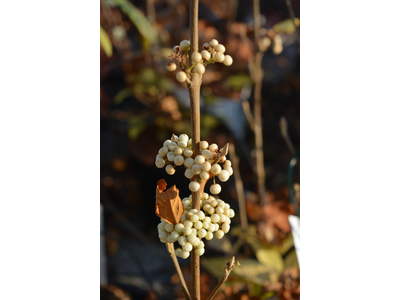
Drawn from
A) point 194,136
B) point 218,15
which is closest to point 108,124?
point 218,15

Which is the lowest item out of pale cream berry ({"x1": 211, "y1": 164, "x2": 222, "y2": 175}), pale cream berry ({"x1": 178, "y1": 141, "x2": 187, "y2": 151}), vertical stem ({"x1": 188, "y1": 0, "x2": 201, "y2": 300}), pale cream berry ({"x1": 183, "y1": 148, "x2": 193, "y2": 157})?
pale cream berry ({"x1": 211, "y1": 164, "x2": 222, "y2": 175})

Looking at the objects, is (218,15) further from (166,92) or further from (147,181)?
(147,181)

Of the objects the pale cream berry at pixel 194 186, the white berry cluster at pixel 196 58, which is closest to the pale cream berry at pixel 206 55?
the white berry cluster at pixel 196 58

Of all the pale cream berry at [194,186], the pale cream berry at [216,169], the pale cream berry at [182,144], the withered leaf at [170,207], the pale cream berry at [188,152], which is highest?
the pale cream berry at [182,144]

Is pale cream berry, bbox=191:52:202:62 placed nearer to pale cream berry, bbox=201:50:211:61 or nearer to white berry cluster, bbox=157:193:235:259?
pale cream berry, bbox=201:50:211:61

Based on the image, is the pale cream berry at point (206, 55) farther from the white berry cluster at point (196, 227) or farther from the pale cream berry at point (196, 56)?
the white berry cluster at point (196, 227)

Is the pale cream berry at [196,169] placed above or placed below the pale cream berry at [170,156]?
below

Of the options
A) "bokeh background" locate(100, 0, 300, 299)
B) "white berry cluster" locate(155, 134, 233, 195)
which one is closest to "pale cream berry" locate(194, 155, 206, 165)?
"white berry cluster" locate(155, 134, 233, 195)
